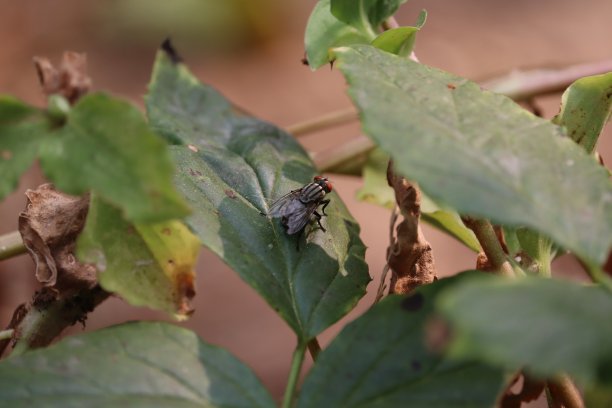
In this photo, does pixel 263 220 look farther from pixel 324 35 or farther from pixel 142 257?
pixel 324 35

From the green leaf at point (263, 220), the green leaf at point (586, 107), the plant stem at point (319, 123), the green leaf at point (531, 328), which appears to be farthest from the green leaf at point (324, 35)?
the green leaf at point (531, 328)

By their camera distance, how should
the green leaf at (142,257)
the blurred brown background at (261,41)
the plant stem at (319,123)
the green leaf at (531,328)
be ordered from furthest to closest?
the blurred brown background at (261,41)
the plant stem at (319,123)
the green leaf at (142,257)
the green leaf at (531,328)

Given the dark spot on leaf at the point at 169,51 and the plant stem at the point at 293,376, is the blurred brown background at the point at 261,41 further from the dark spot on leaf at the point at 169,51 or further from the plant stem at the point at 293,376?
the plant stem at the point at 293,376

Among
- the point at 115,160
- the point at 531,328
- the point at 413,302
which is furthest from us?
the point at 413,302

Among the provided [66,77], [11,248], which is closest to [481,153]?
[11,248]

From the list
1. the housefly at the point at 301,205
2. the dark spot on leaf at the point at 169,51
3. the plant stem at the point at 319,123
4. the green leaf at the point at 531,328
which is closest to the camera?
the green leaf at the point at 531,328
